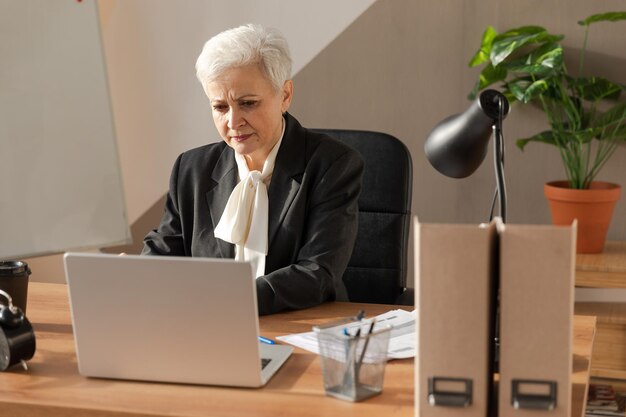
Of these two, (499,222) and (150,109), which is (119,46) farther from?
(499,222)

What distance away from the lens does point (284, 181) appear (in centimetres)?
235

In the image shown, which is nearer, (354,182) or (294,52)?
(354,182)

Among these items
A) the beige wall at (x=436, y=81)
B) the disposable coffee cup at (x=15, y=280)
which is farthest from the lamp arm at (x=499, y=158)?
the beige wall at (x=436, y=81)

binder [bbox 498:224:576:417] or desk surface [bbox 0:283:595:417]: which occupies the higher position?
binder [bbox 498:224:576:417]

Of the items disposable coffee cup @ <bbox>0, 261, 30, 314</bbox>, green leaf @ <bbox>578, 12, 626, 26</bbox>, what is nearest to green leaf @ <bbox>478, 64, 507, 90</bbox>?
green leaf @ <bbox>578, 12, 626, 26</bbox>

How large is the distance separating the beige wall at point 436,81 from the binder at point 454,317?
7.67ft

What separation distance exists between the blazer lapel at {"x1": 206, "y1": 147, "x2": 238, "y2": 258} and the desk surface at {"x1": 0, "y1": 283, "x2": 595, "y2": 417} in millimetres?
635

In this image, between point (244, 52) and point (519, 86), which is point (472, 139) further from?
point (519, 86)

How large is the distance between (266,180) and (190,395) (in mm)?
928

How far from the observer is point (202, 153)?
8.20ft

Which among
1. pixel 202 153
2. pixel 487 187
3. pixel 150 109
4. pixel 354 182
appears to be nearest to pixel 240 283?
pixel 354 182

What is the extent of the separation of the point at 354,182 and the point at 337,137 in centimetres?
26

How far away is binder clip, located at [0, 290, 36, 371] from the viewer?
5.48 feet

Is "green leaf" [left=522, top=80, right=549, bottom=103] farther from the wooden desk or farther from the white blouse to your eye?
the white blouse
